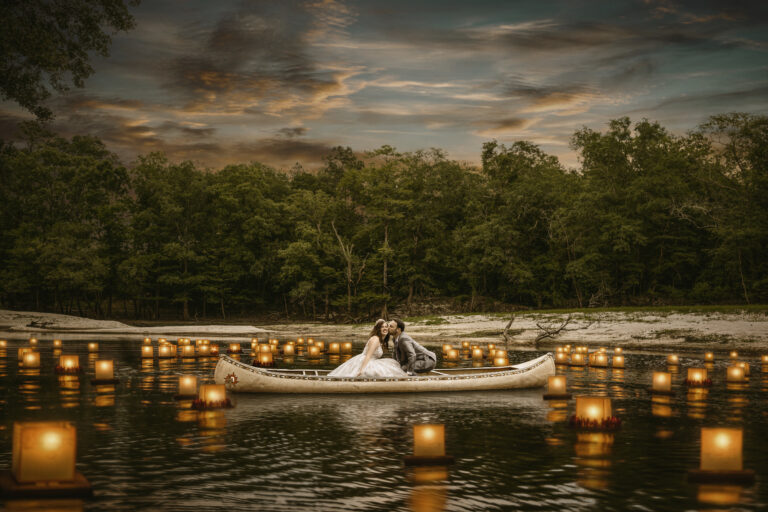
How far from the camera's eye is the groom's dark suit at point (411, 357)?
18.6 m

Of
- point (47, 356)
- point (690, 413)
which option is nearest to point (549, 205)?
point (47, 356)

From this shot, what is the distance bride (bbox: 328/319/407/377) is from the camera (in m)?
17.6

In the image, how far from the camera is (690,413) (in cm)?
1444

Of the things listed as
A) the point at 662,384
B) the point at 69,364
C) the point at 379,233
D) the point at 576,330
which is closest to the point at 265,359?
the point at 69,364

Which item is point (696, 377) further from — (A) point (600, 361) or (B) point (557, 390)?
(A) point (600, 361)

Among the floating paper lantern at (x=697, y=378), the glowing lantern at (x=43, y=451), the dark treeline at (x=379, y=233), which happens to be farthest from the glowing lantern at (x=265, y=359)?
the dark treeline at (x=379, y=233)

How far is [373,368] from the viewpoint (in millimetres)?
17703

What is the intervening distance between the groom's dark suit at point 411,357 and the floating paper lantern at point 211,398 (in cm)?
530

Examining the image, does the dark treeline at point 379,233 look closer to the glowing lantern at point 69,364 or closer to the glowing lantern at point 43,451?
the glowing lantern at point 69,364

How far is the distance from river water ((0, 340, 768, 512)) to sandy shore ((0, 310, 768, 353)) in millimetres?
18390

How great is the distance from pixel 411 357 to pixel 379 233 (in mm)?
62337

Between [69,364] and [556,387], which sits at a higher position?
[69,364]

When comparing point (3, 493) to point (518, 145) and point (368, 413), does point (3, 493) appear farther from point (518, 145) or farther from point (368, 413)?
point (518, 145)

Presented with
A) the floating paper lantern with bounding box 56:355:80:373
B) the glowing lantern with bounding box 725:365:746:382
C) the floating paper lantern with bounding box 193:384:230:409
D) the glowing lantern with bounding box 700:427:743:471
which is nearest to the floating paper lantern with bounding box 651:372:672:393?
the glowing lantern with bounding box 725:365:746:382
